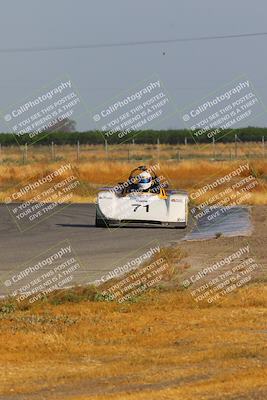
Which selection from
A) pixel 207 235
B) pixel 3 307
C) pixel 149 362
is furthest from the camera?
pixel 207 235

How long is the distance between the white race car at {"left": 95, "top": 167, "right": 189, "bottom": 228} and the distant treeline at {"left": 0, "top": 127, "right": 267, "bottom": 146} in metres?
69.5

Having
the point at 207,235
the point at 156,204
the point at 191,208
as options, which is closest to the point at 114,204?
the point at 156,204

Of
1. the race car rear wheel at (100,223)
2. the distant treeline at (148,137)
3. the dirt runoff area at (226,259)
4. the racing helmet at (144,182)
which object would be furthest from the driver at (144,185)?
the distant treeline at (148,137)

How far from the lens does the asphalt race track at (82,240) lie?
19469 millimetres

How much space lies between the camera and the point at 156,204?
2612 centimetres

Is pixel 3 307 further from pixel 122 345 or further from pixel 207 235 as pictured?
pixel 207 235

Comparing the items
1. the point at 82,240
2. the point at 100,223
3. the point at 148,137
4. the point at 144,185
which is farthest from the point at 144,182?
the point at 148,137

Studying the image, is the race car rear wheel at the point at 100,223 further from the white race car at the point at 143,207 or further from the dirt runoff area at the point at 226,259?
the dirt runoff area at the point at 226,259

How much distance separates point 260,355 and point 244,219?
795 inches

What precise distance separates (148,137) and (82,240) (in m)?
76.5

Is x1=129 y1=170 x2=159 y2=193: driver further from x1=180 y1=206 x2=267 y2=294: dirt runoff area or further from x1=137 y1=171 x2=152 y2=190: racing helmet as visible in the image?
x1=180 y1=206 x2=267 y2=294: dirt runoff area

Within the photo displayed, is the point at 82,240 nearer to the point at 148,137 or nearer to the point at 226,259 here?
the point at 226,259

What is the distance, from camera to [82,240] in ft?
78.6

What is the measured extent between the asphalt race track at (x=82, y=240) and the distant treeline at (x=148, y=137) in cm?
6715
